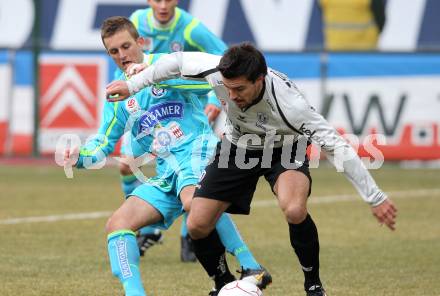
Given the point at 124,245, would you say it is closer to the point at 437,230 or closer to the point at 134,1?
the point at 437,230

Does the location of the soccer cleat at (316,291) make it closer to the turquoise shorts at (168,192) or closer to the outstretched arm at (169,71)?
the turquoise shorts at (168,192)

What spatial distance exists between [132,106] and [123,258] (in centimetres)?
114

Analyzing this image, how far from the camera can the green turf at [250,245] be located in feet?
25.5

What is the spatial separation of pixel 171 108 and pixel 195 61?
0.73m

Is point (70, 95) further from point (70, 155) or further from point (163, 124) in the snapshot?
point (70, 155)

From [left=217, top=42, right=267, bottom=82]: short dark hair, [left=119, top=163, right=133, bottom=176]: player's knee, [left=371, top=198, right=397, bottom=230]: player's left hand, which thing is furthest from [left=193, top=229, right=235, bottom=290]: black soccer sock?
[left=119, top=163, right=133, bottom=176]: player's knee

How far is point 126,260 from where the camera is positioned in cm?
672

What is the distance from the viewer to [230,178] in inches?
270

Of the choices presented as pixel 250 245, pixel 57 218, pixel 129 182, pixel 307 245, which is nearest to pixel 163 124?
pixel 307 245

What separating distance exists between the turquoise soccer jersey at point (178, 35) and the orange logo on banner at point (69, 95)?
6.17 metres

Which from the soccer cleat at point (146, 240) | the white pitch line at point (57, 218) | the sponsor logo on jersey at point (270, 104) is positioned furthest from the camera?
the white pitch line at point (57, 218)

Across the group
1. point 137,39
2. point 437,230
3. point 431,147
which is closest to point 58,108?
point 431,147

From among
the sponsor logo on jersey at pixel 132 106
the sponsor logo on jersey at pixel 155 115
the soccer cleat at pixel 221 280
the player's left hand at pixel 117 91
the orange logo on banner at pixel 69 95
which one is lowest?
the orange logo on banner at pixel 69 95

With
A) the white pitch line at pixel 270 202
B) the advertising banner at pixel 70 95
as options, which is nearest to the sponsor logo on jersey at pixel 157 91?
the white pitch line at pixel 270 202
